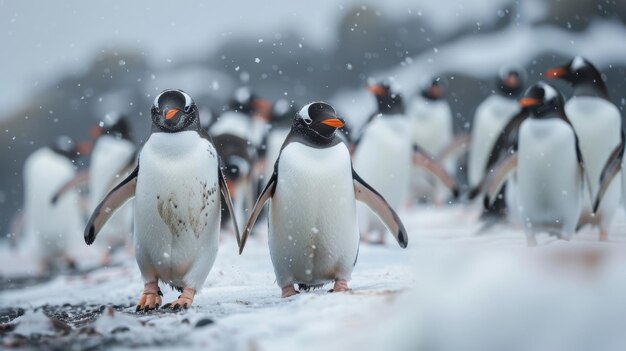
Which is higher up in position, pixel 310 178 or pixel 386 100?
pixel 386 100

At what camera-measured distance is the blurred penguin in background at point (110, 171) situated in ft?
15.8

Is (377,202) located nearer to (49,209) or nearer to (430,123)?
(49,209)

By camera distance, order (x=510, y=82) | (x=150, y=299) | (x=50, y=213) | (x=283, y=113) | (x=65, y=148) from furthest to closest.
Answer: (x=510, y=82) → (x=65, y=148) → (x=50, y=213) → (x=283, y=113) → (x=150, y=299)

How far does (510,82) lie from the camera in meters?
5.78

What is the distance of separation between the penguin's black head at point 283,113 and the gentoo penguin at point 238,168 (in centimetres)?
46

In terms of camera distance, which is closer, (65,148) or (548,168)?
(548,168)

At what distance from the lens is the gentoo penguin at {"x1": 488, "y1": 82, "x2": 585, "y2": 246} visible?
3.25 meters

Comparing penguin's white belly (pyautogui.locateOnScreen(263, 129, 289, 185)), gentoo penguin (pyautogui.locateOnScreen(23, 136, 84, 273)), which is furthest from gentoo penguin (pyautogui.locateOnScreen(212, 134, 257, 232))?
gentoo penguin (pyautogui.locateOnScreen(23, 136, 84, 273))

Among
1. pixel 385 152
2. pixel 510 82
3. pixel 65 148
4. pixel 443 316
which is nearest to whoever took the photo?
pixel 443 316

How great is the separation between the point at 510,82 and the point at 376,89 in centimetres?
195

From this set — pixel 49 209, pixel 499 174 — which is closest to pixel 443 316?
pixel 499 174

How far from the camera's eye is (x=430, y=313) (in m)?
1.67

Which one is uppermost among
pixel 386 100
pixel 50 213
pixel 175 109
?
pixel 386 100

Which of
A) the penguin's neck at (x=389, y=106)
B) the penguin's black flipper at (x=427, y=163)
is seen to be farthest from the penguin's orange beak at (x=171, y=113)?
the penguin's black flipper at (x=427, y=163)
